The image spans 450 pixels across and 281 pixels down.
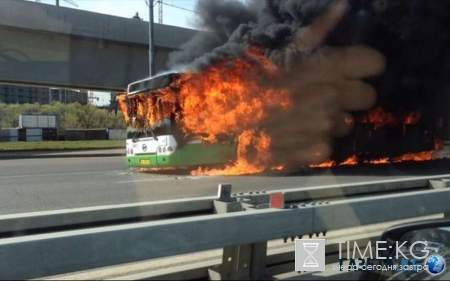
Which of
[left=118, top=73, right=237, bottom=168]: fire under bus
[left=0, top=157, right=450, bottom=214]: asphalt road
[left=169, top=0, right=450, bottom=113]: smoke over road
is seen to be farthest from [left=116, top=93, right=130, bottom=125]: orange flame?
[left=169, top=0, right=450, bottom=113]: smoke over road

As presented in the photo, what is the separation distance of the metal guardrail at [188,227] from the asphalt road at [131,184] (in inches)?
209

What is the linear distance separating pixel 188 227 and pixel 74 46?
23.7m

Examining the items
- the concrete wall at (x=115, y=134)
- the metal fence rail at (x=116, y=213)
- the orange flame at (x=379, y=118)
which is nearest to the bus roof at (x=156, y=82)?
the orange flame at (x=379, y=118)

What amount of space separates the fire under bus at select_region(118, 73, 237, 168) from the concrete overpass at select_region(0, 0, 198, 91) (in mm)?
11102

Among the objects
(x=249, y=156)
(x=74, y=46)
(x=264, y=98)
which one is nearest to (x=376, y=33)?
(x=264, y=98)

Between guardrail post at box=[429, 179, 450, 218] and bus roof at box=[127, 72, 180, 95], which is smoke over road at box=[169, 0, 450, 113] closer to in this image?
bus roof at box=[127, 72, 180, 95]

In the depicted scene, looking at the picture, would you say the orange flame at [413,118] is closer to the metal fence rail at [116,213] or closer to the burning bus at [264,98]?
the burning bus at [264,98]

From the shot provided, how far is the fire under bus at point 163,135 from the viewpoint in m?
13.0

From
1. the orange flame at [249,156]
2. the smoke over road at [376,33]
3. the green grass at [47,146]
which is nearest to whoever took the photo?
the orange flame at [249,156]

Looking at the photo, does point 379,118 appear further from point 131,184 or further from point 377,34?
point 131,184

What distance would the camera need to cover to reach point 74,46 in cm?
2478

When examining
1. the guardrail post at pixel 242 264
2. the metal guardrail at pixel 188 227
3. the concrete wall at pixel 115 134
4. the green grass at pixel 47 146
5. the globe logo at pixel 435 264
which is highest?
the concrete wall at pixel 115 134

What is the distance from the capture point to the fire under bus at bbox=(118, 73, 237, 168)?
42.5ft

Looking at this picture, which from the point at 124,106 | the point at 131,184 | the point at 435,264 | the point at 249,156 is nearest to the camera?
the point at 435,264
